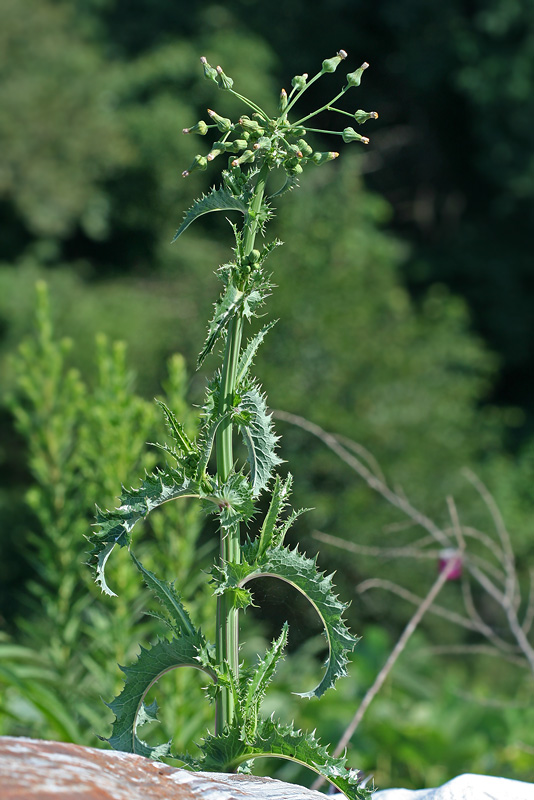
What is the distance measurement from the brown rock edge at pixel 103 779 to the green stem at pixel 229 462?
4cm

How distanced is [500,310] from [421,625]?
4.12 meters

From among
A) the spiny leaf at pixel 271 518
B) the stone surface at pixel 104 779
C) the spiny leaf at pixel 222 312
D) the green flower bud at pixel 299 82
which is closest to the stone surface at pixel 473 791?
the stone surface at pixel 104 779

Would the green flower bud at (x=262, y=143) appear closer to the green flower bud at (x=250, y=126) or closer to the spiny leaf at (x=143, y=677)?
the green flower bud at (x=250, y=126)

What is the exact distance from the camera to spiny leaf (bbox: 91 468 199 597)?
0.46m

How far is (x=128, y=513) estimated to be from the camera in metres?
0.46

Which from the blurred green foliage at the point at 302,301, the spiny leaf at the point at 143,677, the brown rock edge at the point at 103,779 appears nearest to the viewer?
the brown rock edge at the point at 103,779

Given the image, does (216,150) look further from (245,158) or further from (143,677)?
(143,677)

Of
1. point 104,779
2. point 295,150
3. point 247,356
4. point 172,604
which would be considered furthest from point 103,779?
point 295,150

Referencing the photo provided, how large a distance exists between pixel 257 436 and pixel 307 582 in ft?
0.29

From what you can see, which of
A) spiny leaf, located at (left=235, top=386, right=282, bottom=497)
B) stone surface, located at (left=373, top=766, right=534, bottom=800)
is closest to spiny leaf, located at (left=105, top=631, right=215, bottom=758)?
spiny leaf, located at (left=235, top=386, right=282, bottom=497)

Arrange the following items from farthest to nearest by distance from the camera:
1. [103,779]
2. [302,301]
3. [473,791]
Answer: [302,301]
[473,791]
[103,779]

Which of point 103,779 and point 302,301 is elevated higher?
point 302,301

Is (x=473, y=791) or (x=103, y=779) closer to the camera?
(x=103, y=779)

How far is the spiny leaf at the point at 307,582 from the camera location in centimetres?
48
